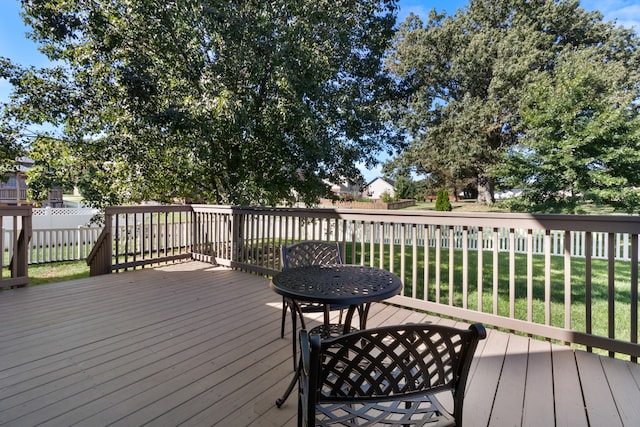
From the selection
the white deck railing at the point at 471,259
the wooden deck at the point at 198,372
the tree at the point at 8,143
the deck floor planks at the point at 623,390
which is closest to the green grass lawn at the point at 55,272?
the white deck railing at the point at 471,259

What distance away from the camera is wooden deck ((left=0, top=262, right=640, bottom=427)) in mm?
1605

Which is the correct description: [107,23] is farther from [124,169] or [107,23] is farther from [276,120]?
[276,120]

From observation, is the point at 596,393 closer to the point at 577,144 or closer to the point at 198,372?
the point at 198,372

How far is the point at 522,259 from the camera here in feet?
24.3

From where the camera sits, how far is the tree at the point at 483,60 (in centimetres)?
1367

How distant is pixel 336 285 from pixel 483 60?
53.5 feet

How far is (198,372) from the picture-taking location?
2.00m

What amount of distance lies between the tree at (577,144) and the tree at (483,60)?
1.35 metres

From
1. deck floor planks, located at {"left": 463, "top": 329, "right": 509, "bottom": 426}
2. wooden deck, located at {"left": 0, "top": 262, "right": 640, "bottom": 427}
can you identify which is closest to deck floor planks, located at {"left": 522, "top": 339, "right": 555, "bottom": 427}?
wooden deck, located at {"left": 0, "top": 262, "right": 640, "bottom": 427}

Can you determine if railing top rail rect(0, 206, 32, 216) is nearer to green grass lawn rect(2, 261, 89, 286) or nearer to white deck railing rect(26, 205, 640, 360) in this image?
white deck railing rect(26, 205, 640, 360)

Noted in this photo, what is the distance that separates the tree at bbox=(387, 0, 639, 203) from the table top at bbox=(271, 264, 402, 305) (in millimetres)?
13278

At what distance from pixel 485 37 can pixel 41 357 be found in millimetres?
17945

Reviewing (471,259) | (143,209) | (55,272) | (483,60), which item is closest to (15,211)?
(143,209)

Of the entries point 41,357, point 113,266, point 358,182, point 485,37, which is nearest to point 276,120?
point 358,182
